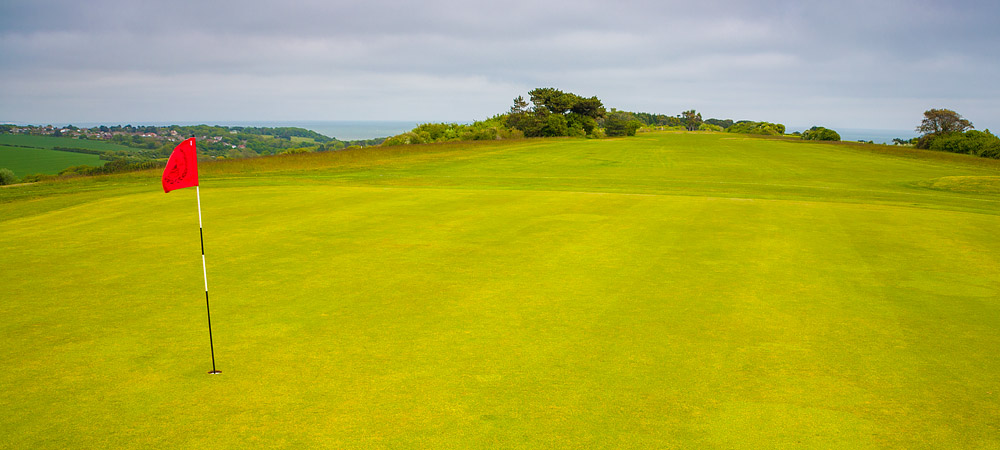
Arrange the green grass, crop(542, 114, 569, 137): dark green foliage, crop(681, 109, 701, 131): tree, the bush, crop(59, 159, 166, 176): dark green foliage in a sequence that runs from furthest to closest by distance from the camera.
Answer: crop(681, 109, 701, 131): tree < crop(542, 114, 569, 137): dark green foliage < crop(59, 159, 166, 176): dark green foliage < the bush < the green grass

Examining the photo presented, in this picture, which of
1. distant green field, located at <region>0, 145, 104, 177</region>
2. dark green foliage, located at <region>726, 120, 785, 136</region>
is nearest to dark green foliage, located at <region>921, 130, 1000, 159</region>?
dark green foliage, located at <region>726, 120, 785, 136</region>

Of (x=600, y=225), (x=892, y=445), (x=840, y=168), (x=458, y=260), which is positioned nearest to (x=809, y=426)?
(x=892, y=445)

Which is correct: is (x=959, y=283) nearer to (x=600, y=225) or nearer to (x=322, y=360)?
(x=600, y=225)

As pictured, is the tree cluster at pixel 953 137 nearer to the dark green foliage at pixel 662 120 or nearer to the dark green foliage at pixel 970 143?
the dark green foliage at pixel 970 143

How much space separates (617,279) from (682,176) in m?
26.3

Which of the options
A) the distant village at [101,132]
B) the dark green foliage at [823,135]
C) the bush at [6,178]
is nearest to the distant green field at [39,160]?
the distant village at [101,132]

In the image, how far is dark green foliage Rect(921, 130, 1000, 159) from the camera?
49.7 metres

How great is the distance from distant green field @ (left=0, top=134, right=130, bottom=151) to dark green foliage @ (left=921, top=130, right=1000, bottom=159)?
351 ft

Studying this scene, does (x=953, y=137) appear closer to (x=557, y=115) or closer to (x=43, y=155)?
(x=557, y=115)

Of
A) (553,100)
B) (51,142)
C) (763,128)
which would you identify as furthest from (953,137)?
(51,142)

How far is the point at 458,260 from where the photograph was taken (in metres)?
9.95

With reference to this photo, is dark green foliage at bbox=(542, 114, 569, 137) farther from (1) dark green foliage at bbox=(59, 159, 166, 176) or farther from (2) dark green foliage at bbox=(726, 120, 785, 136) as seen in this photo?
(1) dark green foliage at bbox=(59, 159, 166, 176)

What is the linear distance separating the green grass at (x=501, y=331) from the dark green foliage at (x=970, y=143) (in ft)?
153

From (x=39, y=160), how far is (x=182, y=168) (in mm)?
77718
